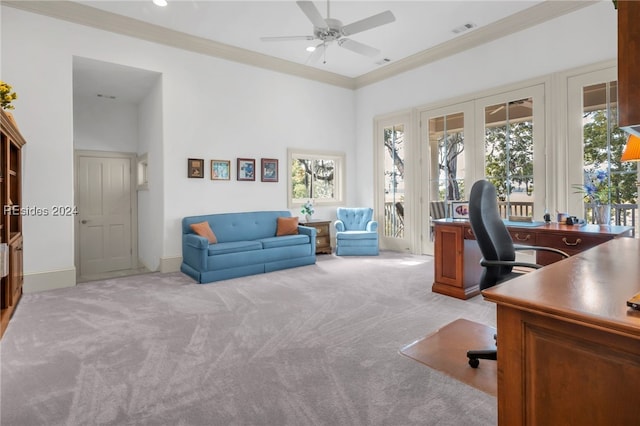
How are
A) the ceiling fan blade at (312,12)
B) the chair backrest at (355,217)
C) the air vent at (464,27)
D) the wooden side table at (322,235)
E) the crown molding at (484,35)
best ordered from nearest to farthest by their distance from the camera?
1. the ceiling fan blade at (312,12)
2. the crown molding at (484,35)
3. the air vent at (464,27)
4. the wooden side table at (322,235)
5. the chair backrest at (355,217)

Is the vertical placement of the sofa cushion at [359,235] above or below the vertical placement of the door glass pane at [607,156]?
below

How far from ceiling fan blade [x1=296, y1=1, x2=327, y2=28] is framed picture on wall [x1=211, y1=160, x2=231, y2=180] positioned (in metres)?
2.66

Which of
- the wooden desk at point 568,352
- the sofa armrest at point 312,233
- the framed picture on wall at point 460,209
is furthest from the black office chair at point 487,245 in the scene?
the sofa armrest at point 312,233

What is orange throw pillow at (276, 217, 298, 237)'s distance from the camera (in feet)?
18.8

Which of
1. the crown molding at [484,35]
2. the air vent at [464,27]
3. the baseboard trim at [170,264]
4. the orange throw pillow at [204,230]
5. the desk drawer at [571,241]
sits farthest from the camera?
the baseboard trim at [170,264]

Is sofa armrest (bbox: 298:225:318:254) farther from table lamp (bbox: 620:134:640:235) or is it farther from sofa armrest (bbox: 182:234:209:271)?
table lamp (bbox: 620:134:640:235)

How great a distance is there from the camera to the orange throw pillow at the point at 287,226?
5.73 meters

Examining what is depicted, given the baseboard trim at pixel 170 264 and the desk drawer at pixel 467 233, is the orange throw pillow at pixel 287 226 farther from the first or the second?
the desk drawer at pixel 467 233

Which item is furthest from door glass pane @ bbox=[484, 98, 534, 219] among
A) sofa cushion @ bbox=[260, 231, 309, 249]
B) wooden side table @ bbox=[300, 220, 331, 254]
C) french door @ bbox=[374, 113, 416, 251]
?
sofa cushion @ bbox=[260, 231, 309, 249]

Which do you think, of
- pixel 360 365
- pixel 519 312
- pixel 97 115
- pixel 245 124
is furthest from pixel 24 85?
→ pixel 519 312

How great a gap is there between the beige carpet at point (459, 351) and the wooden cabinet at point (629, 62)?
1.55 meters

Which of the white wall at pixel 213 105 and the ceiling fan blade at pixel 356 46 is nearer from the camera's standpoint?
the white wall at pixel 213 105

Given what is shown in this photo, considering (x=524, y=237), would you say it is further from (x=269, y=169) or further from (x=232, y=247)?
(x=269, y=169)

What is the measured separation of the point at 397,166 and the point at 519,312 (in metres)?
5.85
